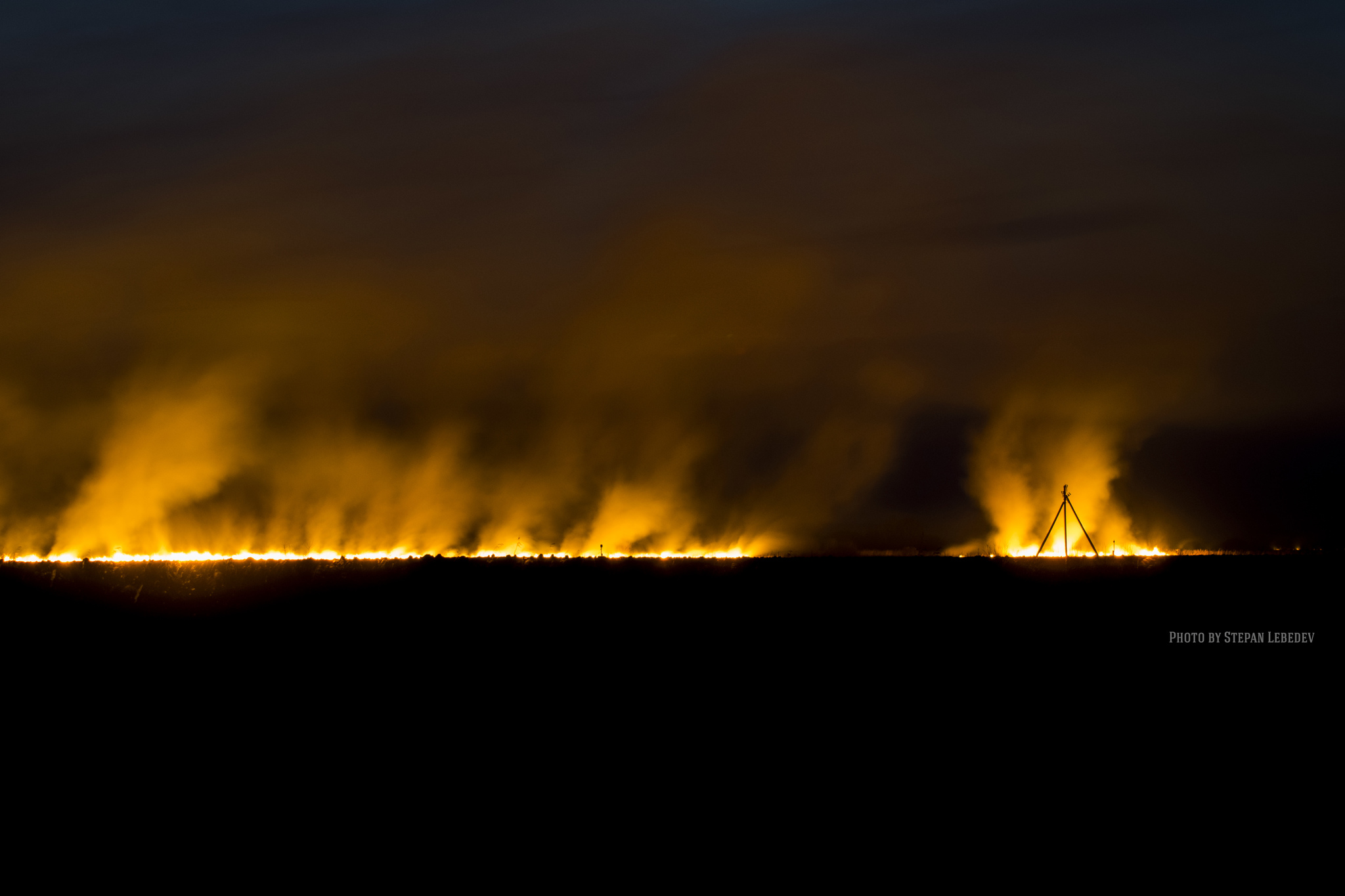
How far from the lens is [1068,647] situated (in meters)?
68.2

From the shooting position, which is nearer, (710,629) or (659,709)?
(659,709)

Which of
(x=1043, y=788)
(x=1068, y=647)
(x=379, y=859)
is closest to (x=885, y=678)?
(x=1068, y=647)

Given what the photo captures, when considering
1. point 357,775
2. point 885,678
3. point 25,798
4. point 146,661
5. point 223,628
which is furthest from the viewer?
point 223,628

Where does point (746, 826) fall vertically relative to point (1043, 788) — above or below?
below

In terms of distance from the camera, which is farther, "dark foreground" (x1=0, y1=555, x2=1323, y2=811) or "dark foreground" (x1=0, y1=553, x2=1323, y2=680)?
"dark foreground" (x1=0, y1=553, x2=1323, y2=680)

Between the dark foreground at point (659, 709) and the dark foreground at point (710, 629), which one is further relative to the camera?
the dark foreground at point (710, 629)

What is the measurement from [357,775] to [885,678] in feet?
95.8

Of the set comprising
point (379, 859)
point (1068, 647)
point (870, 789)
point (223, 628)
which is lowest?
point (379, 859)

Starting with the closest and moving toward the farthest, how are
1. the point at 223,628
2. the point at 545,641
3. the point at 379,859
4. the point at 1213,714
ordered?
the point at 379,859
the point at 1213,714
the point at 545,641
the point at 223,628

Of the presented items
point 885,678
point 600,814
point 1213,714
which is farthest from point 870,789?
point 885,678

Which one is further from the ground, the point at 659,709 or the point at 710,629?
the point at 710,629

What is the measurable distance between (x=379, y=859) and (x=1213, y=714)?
30.0 meters

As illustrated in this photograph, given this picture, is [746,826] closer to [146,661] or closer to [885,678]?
[885,678]

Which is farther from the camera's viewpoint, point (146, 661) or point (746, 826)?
point (146, 661)
